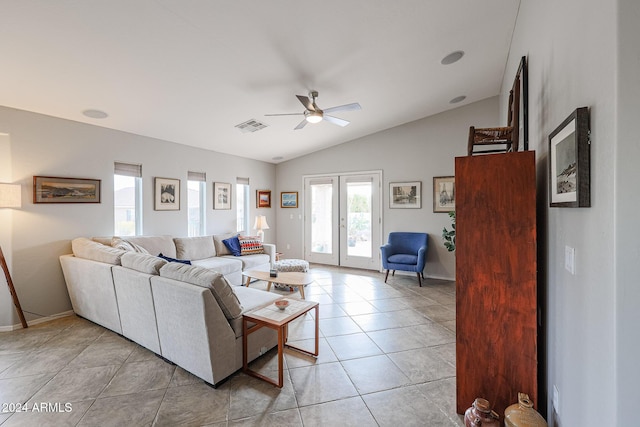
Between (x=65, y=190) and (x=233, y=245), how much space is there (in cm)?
249

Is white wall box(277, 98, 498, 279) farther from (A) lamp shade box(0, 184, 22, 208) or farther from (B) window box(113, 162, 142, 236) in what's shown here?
(A) lamp shade box(0, 184, 22, 208)

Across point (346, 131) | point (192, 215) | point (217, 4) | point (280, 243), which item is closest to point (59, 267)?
point (192, 215)

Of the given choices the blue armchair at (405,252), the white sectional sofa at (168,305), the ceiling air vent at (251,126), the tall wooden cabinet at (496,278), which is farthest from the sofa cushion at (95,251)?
the blue armchair at (405,252)

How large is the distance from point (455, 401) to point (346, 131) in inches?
181

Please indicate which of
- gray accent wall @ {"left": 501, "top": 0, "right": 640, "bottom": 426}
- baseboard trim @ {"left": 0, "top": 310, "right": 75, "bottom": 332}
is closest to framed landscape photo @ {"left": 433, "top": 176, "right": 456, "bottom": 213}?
gray accent wall @ {"left": 501, "top": 0, "right": 640, "bottom": 426}

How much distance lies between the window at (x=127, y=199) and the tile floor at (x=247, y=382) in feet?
4.70

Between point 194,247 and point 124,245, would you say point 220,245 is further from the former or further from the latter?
point 124,245

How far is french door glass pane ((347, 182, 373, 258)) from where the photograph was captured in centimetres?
596

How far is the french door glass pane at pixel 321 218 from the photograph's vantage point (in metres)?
6.46

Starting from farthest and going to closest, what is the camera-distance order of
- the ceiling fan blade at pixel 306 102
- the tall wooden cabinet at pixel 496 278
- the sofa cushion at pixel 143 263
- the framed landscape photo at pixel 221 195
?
the framed landscape photo at pixel 221 195
the ceiling fan blade at pixel 306 102
the sofa cushion at pixel 143 263
the tall wooden cabinet at pixel 496 278

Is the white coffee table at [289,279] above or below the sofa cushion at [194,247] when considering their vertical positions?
below

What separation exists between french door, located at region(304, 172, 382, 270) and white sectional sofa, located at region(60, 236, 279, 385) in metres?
3.55

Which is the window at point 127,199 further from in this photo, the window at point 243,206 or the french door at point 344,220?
the french door at point 344,220

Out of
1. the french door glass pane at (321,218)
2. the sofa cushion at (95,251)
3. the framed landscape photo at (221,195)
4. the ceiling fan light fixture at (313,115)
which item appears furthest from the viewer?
the french door glass pane at (321,218)
